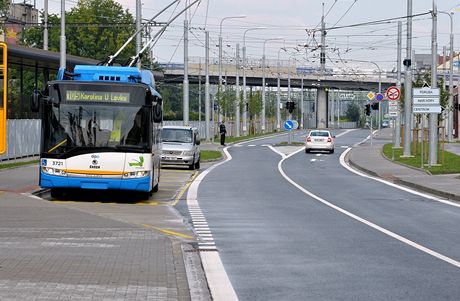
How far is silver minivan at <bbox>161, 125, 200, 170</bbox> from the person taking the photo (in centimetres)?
4253

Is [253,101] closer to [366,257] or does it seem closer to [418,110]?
[418,110]

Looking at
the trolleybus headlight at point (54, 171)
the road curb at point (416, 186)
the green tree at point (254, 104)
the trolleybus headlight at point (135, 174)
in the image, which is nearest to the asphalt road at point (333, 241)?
the road curb at point (416, 186)

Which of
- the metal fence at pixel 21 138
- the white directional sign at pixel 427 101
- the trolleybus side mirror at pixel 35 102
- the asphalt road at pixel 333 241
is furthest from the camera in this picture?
the metal fence at pixel 21 138

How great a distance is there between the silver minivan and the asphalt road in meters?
10.4

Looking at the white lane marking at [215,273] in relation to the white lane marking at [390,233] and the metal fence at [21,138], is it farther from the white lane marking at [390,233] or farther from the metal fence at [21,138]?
the metal fence at [21,138]

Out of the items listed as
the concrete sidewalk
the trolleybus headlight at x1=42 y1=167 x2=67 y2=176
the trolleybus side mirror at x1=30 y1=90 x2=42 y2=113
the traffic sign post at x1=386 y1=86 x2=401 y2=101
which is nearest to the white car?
the concrete sidewalk

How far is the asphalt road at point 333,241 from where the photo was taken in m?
11.0

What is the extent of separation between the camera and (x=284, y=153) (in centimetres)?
6406

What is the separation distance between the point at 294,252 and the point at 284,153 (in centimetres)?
4980

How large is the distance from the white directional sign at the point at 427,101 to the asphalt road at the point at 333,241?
806cm

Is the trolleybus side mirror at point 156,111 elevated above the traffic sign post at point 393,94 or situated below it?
below

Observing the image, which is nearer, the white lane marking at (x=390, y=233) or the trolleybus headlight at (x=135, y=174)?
the white lane marking at (x=390, y=233)

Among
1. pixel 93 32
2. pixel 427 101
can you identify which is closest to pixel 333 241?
pixel 427 101

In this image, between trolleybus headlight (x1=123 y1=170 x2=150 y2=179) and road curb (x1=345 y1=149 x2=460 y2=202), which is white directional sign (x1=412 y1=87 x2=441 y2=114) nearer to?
road curb (x1=345 y1=149 x2=460 y2=202)
